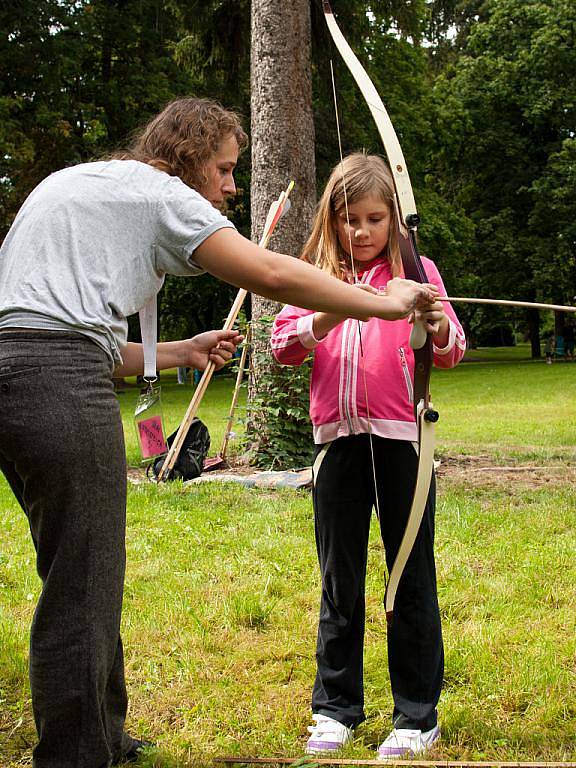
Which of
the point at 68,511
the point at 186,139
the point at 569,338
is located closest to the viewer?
the point at 68,511

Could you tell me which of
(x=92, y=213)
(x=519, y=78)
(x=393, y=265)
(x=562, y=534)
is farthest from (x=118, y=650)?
(x=519, y=78)

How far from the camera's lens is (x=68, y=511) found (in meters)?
1.80

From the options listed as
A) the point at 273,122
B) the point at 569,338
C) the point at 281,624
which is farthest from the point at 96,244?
the point at 569,338

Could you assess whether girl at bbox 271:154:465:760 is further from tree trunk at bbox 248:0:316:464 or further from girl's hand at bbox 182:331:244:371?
tree trunk at bbox 248:0:316:464

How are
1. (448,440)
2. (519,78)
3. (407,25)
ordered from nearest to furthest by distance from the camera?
(448,440) → (407,25) → (519,78)

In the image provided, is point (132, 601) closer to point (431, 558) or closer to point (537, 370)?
point (431, 558)

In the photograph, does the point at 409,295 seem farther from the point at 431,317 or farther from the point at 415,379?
the point at 415,379

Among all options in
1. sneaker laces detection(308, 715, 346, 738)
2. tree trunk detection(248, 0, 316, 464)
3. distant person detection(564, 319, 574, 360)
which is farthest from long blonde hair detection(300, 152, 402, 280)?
distant person detection(564, 319, 574, 360)

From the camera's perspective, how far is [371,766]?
2.28 metres

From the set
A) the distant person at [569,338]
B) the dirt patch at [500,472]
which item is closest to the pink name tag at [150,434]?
the dirt patch at [500,472]

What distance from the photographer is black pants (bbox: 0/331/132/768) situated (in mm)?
1768

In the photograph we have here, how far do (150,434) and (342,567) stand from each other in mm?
650

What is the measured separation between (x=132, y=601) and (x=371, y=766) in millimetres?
1573

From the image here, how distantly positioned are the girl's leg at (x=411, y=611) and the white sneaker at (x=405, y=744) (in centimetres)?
2
